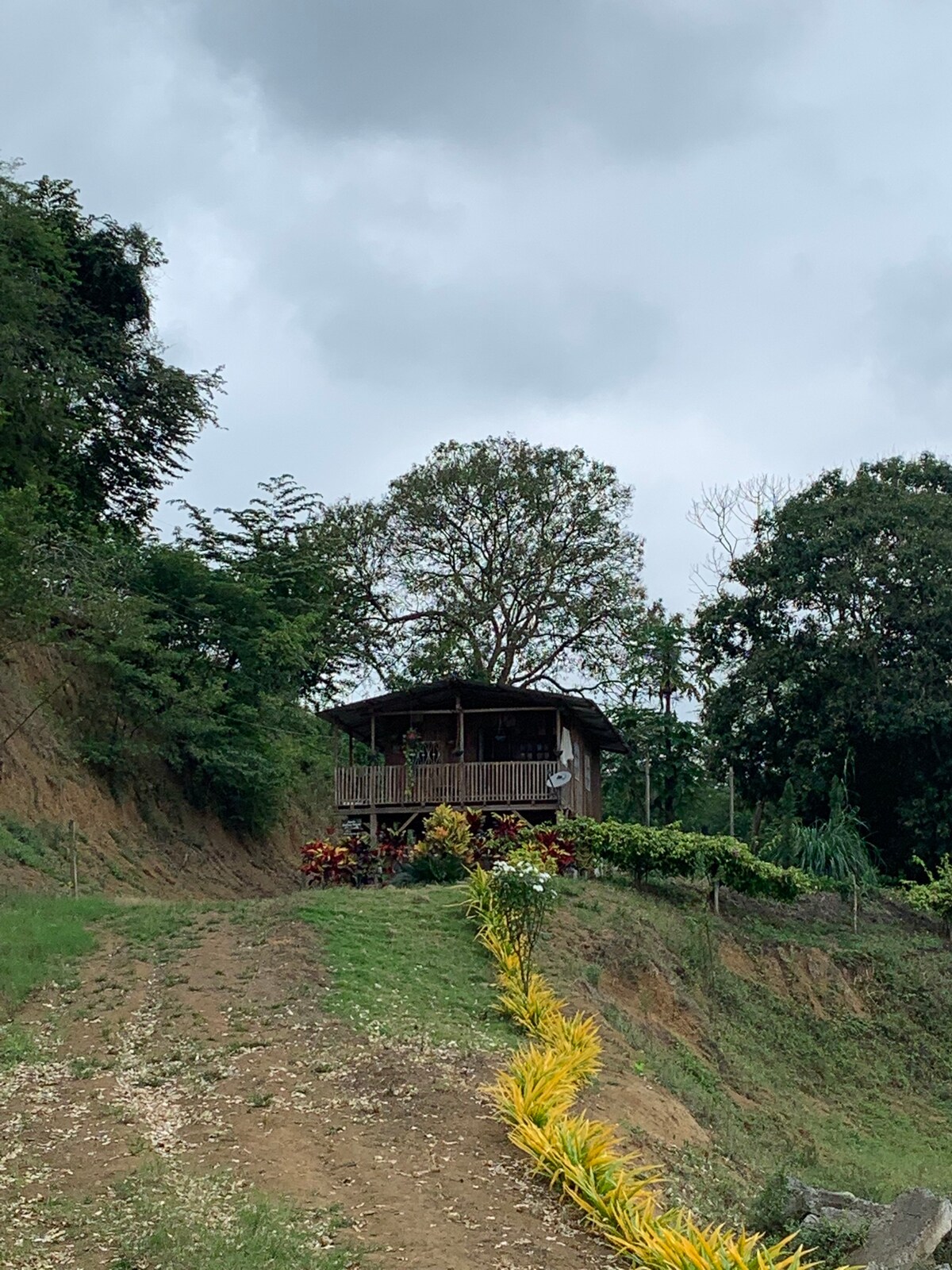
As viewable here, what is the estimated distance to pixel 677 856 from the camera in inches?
861

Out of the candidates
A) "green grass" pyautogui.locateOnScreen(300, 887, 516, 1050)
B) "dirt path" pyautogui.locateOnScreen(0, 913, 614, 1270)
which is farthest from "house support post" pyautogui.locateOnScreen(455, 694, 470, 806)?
"dirt path" pyautogui.locateOnScreen(0, 913, 614, 1270)

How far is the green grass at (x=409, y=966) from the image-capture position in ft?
41.9

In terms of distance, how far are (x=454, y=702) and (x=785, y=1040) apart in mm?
9477

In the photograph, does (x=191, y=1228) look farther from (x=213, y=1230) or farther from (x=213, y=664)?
(x=213, y=664)

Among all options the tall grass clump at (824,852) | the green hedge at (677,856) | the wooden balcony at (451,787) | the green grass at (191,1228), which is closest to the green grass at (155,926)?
the green grass at (191,1228)

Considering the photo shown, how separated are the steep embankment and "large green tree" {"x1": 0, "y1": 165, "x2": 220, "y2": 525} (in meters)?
4.15

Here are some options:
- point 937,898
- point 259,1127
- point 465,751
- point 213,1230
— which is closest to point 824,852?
point 937,898

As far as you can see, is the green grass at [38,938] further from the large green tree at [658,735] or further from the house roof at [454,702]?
the large green tree at [658,735]

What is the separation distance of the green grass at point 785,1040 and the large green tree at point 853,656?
5.33m

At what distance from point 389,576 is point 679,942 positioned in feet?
57.9

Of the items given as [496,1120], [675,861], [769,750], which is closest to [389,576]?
[769,750]

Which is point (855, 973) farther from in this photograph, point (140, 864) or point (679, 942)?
point (140, 864)

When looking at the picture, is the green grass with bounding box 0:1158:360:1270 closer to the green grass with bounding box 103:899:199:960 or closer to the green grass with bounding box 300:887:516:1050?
the green grass with bounding box 300:887:516:1050

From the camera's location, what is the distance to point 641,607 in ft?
115
